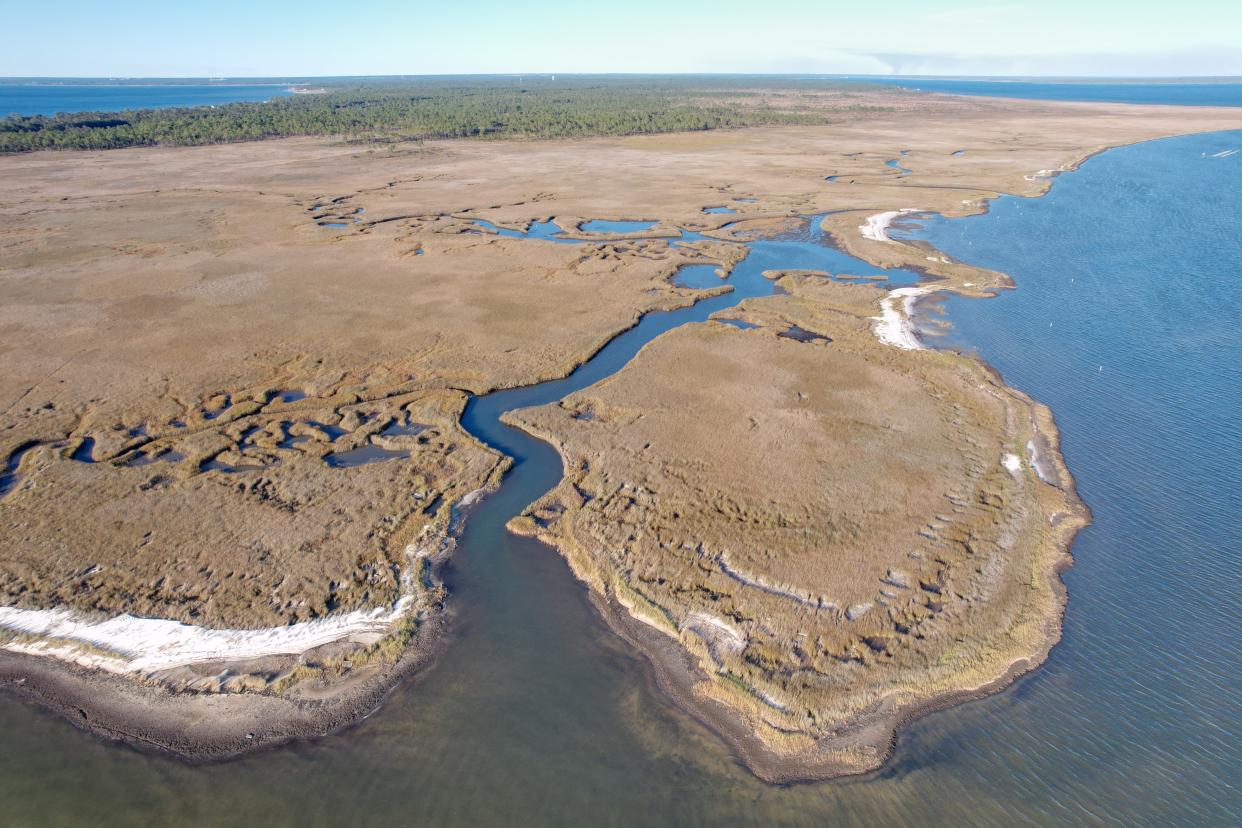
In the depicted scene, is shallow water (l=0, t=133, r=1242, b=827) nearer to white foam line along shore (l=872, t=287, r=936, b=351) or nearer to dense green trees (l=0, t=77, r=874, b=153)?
white foam line along shore (l=872, t=287, r=936, b=351)

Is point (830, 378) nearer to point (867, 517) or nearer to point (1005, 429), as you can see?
point (1005, 429)

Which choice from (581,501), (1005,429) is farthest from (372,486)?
(1005,429)

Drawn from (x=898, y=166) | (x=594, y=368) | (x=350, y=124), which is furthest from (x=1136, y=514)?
(x=350, y=124)

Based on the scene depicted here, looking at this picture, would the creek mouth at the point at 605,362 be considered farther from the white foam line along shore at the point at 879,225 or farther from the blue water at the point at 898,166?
the blue water at the point at 898,166

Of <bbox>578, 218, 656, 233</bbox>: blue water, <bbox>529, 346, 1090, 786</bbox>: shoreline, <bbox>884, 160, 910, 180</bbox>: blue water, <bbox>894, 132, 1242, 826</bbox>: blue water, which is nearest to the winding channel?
<bbox>529, 346, 1090, 786</bbox>: shoreline

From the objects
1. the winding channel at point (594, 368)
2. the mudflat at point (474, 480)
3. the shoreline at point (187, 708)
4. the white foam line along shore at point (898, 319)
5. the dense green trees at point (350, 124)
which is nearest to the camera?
the shoreline at point (187, 708)

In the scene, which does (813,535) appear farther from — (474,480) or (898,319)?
(898,319)

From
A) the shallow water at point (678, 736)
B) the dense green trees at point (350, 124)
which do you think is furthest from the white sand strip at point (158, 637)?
the dense green trees at point (350, 124)
